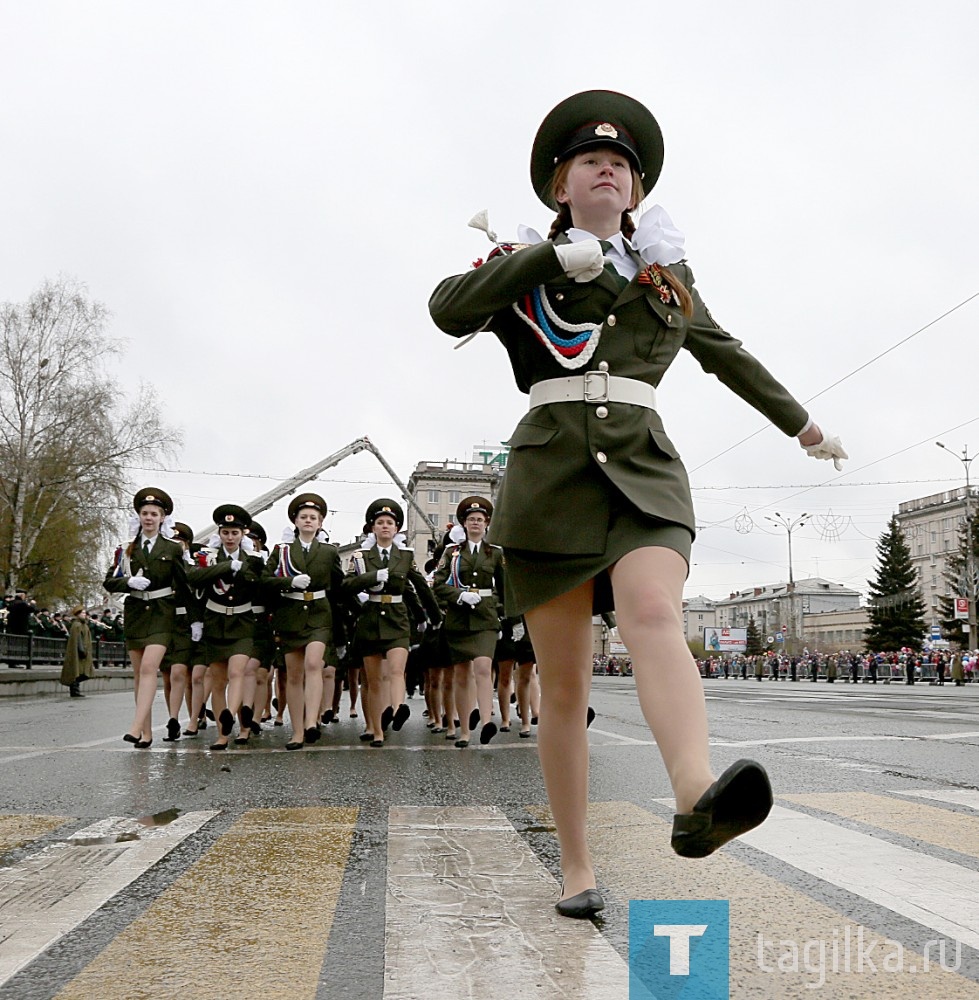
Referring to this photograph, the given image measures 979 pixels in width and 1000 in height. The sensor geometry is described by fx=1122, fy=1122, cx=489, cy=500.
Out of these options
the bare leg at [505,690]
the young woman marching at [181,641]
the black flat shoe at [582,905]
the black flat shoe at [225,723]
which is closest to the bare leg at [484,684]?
the bare leg at [505,690]

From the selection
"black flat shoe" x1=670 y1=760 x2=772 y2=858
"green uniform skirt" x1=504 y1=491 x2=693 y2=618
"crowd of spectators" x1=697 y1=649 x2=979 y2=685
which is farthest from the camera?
"crowd of spectators" x1=697 y1=649 x2=979 y2=685

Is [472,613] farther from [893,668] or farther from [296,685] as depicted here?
[893,668]

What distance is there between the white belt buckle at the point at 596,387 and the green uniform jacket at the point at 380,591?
21.8 ft

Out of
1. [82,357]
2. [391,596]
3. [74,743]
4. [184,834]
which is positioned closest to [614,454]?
[184,834]

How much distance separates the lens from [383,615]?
9.42 metres

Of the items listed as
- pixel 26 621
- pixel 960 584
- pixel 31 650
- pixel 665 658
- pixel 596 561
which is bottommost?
pixel 665 658

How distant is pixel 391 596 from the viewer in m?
9.45

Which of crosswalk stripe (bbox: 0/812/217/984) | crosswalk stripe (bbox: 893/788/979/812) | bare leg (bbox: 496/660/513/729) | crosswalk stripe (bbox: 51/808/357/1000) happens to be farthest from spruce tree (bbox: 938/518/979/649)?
crosswalk stripe (bbox: 51/808/357/1000)

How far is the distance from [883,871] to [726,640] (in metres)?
99.0

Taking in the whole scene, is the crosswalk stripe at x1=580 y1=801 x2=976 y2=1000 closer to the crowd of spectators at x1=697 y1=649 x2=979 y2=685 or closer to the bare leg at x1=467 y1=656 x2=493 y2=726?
the bare leg at x1=467 y1=656 x2=493 y2=726

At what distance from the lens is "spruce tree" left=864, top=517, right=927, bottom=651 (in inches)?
2943

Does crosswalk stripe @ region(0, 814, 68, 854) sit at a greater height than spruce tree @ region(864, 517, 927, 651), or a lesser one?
lesser

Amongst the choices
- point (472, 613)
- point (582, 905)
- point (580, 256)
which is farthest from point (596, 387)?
point (472, 613)

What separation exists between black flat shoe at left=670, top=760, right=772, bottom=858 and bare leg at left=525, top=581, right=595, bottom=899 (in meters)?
0.72
